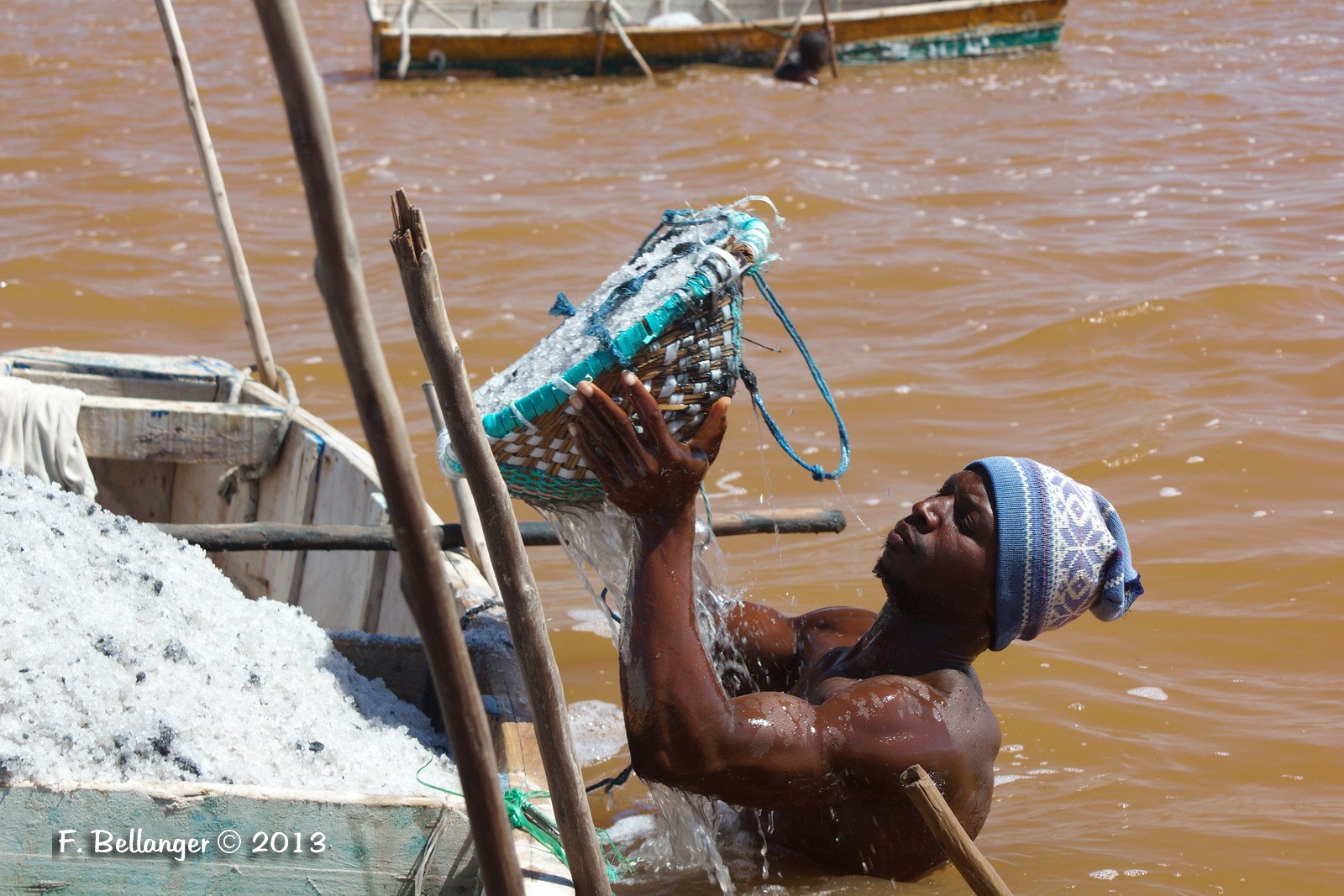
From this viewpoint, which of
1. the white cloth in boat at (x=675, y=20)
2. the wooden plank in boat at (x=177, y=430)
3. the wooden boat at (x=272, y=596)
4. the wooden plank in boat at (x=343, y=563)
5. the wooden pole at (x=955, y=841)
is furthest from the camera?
the white cloth in boat at (x=675, y=20)

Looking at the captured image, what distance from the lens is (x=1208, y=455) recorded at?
4691 mm

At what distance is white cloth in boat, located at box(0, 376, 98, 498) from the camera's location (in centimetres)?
338

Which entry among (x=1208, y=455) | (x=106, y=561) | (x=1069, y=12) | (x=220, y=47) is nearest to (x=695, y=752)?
(x=106, y=561)

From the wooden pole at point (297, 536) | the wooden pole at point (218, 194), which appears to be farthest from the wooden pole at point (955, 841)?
the wooden pole at point (218, 194)

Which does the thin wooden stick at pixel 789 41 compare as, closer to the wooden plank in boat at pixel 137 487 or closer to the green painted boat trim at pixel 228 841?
the wooden plank in boat at pixel 137 487

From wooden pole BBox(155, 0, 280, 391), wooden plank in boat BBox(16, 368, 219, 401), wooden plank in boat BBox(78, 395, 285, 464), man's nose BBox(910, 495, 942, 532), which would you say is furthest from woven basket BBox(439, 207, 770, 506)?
wooden plank in boat BBox(16, 368, 219, 401)

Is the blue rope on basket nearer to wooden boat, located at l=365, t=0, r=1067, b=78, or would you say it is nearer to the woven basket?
the woven basket

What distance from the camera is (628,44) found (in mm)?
12570

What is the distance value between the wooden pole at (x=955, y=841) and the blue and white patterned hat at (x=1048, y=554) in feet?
1.57

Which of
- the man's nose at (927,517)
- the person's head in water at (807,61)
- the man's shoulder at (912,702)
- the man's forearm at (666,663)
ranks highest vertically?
the person's head in water at (807,61)

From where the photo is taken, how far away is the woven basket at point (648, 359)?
6.12 ft

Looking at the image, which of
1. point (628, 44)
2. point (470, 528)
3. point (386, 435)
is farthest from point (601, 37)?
point (386, 435)

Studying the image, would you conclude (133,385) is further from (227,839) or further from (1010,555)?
(1010,555)

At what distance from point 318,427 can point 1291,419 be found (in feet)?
12.1
